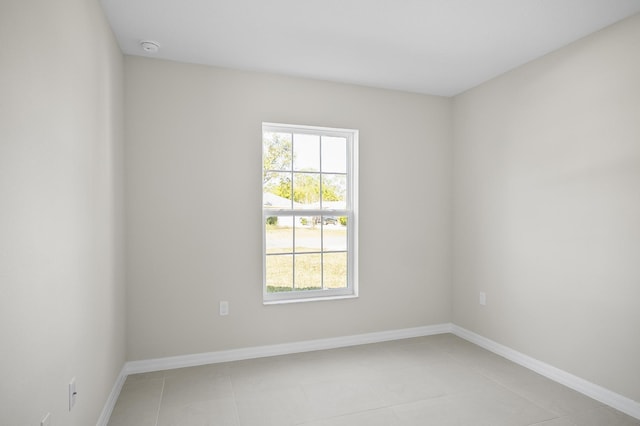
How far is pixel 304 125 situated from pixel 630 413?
3.25 metres

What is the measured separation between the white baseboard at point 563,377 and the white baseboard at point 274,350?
557 millimetres

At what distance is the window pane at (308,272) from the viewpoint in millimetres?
3551

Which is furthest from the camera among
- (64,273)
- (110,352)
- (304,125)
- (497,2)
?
(304,125)

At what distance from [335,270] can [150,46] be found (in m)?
2.56

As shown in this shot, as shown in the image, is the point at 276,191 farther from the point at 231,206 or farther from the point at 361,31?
the point at 361,31

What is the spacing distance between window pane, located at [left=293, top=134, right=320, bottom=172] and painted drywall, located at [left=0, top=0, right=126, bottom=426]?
163 centimetres

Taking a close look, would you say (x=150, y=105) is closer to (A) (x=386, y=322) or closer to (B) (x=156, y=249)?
(B) (x=156, y=249)

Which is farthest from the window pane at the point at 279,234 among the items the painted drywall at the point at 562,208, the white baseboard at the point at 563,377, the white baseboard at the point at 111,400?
the white baseboard at the point at 563,377

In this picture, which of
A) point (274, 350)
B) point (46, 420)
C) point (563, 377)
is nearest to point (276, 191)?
point (274, 350)

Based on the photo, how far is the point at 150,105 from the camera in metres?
3.01

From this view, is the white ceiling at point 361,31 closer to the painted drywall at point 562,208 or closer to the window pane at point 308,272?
the painted drywall at point 562,208

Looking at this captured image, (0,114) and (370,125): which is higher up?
(370,125)

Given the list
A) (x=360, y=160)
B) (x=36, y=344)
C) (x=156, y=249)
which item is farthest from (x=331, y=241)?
(x=36, y=344)

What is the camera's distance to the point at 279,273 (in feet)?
11.4
